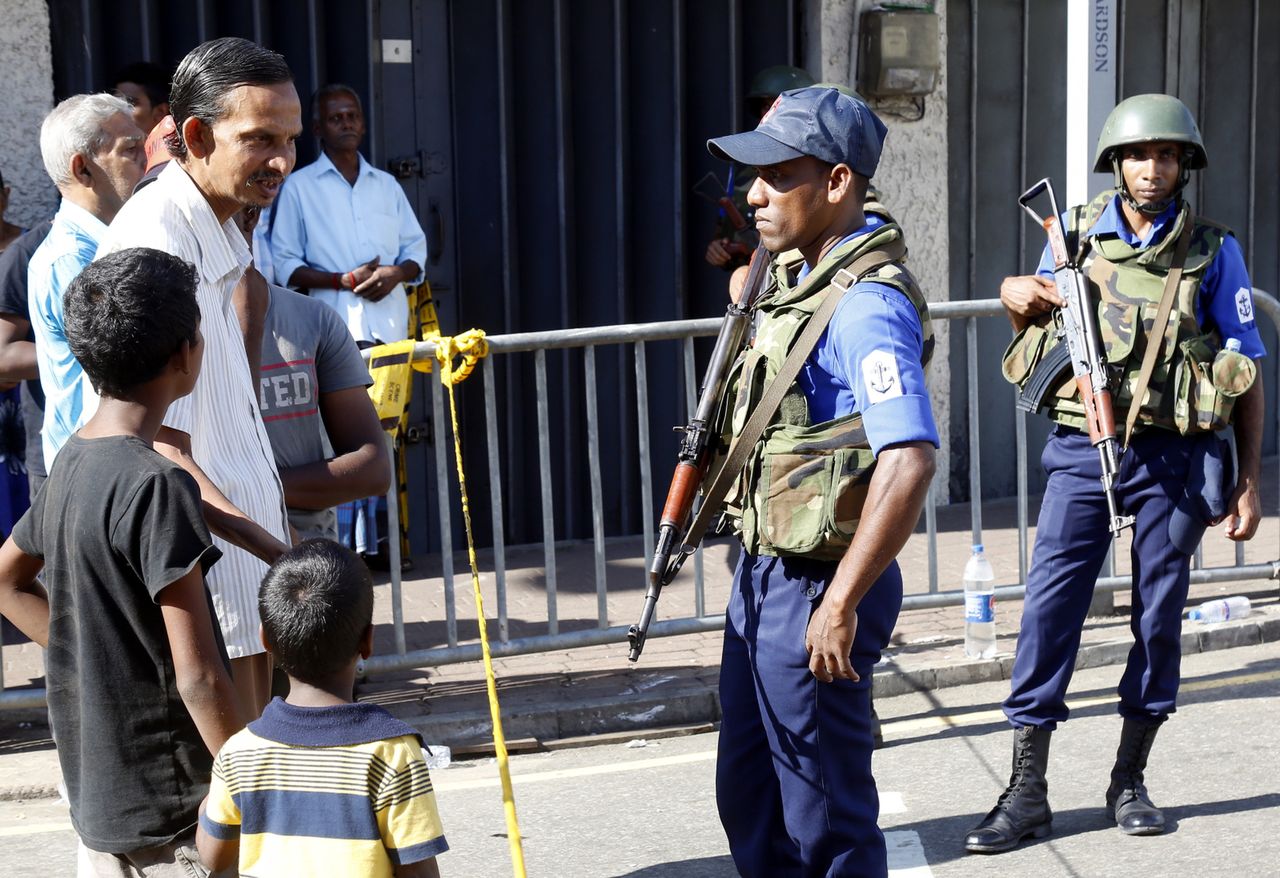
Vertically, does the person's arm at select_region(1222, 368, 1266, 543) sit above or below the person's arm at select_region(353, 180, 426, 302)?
below

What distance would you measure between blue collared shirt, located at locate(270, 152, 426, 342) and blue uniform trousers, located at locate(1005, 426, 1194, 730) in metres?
3.61

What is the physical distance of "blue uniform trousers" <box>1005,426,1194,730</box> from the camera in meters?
4.67

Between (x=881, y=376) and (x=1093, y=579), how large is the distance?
1.93 meters

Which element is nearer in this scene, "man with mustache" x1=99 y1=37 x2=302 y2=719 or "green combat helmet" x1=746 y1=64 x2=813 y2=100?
"man with mustache" x1=99 y1=37 x2=302 y2=719

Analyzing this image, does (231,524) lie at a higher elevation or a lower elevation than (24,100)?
lower

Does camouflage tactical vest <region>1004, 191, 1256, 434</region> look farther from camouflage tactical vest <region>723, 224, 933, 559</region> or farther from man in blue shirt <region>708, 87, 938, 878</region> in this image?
A: camouflage tactical vest <region>723, 224, 933, 559</region>

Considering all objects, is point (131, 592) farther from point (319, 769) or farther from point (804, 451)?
point (804, 451)

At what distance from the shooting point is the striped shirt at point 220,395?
10.5 feet

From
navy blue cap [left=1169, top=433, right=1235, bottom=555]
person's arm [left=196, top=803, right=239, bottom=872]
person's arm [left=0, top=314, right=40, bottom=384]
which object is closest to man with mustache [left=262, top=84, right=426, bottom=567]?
person's arm [left=0, top=314, right=40, bottom=384]

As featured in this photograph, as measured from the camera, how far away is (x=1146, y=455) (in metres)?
4.68

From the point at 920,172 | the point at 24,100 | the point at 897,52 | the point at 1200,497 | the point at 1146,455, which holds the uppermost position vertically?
the point at 897,52

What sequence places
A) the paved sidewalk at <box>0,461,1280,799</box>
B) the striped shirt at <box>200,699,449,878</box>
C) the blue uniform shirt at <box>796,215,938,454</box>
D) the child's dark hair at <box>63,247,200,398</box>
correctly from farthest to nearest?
the paved sidewalk at <box>0,461,1280,799</box> < the blue uniform shirt at <box>796,215,938,454</box> < the child's dark hair at <box>63,247,200,398</box> < the striped shirt at <box>200,699,449,878</box>

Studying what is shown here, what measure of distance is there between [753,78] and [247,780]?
252 inches

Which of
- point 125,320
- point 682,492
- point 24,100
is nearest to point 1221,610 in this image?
point 682,492
